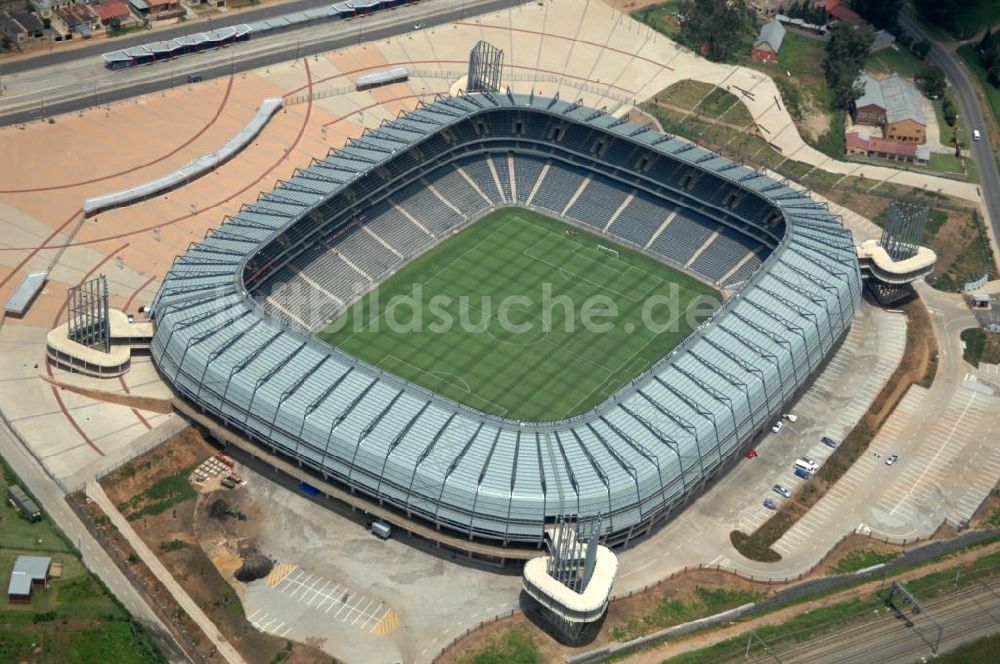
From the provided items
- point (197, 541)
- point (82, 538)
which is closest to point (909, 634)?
point (197, 541)

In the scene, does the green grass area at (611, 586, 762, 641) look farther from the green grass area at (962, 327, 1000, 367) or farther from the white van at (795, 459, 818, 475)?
the green grass area at (962, 327, 1000, 367)

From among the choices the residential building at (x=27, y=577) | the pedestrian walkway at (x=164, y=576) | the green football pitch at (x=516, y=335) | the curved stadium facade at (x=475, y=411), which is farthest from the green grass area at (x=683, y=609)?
the residential building at (x=27, y=577)

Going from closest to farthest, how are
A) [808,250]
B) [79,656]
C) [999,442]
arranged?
[79,656] < [999,442] < [808,250]

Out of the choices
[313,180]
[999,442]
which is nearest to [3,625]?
[313,180]

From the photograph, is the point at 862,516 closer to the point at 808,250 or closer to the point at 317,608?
→ the point at 808,250

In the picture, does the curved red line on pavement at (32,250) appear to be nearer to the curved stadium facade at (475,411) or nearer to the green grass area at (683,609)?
the curved stadium facade at (475,411)

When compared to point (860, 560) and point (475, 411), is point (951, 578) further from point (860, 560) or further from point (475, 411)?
point (475, 411)
